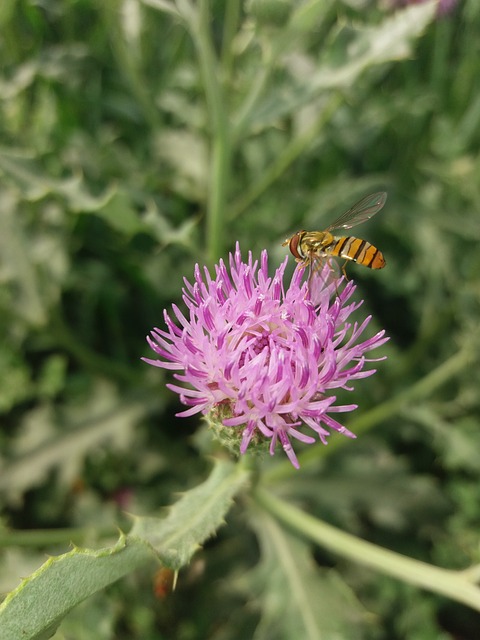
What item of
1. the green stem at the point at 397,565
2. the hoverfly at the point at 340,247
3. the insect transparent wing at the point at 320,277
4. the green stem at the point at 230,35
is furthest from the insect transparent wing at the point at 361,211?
the green stem at the point at 230,35

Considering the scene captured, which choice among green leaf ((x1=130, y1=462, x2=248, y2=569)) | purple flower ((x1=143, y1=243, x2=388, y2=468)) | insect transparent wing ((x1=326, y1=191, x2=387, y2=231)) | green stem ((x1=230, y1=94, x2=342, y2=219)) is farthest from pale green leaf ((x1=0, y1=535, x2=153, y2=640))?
green stem ((x1=230, y1=94, x2=342, y2=219))

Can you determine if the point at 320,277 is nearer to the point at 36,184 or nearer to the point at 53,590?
the point at 53,590

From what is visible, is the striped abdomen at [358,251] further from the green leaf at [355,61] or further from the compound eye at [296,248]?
the green leaf at [355,61]

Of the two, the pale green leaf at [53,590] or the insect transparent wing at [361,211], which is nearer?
the pale green leaf at [53,590]

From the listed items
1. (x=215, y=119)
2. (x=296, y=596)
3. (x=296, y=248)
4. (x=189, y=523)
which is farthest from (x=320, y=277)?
(x=296, y=596)

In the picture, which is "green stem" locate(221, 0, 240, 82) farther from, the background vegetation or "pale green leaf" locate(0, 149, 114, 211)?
"pale green leaf" locate(0, 149, 114, 211)

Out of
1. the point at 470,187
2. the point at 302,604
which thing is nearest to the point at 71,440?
the point at 302,604
